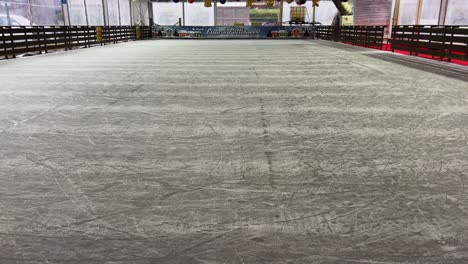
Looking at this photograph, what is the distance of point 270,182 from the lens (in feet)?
9.50

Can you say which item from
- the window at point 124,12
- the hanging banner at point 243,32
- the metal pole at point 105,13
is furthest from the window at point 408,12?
the window at point 124,12

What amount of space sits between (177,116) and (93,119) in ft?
3.46

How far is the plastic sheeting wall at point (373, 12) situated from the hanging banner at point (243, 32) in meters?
10.4

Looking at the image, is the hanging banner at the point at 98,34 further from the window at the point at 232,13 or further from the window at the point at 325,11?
the window at the point at 325,11

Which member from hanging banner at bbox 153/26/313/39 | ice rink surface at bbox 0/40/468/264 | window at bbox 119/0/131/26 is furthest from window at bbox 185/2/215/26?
ice rink surface at bbox 0/40/468/264

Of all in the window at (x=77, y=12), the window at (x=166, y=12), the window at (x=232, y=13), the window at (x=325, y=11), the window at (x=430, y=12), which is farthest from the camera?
the window at (x=166, y=12)

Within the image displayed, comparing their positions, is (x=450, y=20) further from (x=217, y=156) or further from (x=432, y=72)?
(x=217, y=156)

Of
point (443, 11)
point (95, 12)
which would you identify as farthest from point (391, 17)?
point (95, 12)

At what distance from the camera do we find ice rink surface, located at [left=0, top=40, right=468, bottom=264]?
205 centimetres

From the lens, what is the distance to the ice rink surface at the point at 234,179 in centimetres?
205

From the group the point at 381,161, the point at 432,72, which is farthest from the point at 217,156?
the point at 432,72

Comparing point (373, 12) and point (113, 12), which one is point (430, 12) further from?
point (113, 12)

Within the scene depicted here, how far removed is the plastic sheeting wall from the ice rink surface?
58.3 ft

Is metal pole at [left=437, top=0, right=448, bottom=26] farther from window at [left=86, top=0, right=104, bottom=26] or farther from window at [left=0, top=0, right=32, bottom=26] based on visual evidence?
window at [left=86, top=0, right=104, bottom=26]
